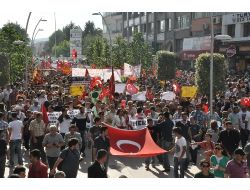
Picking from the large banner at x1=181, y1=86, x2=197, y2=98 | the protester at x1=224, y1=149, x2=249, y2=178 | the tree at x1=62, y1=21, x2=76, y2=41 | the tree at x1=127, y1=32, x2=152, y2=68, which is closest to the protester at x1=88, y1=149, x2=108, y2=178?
the protester at x1=224, y1=149, x2=249, y2=178

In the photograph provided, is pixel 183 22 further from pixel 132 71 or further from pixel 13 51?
pixel 132 71

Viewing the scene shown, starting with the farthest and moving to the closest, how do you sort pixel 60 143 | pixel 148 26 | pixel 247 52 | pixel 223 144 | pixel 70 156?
pixel 148 26
pixel 247 52
pixel 223 144
pixel 60 143
pixel 70 156

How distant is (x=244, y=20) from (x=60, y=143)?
4413 cm

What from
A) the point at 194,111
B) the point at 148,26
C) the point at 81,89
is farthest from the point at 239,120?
the point at 148,26

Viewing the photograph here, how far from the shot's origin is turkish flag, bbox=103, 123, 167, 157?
11.2 metres

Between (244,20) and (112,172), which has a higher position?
(244,20)

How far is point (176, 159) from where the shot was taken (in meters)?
12.3

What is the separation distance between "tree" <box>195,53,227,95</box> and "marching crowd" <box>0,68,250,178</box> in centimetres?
377

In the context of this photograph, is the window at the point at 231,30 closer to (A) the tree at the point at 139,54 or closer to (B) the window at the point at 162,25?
(A) the tree at the point at 139,54

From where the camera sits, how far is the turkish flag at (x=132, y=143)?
11250 mm

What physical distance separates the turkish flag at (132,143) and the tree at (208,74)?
13.5 meters

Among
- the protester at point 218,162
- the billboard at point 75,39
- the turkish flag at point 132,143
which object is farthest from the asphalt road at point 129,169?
the billboard at point 75,39

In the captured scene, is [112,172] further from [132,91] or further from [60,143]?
[132,91]

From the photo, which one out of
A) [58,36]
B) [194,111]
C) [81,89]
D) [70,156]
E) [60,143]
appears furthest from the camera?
[58,36]
